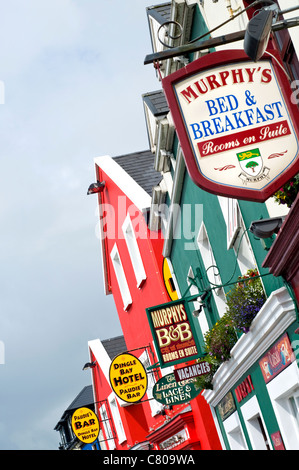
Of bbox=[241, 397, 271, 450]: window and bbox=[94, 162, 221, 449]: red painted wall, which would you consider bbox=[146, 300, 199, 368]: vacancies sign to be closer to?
bbox=[241, 397, 271, 450]: window

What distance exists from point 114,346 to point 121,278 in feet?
33.0

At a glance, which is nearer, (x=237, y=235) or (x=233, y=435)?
(x=237, y=235)

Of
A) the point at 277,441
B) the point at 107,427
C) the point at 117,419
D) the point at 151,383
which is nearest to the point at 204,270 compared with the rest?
the point at 277,441

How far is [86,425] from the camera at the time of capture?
1077 inches

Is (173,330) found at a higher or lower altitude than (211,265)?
lower

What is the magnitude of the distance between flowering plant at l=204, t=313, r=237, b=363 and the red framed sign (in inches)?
207

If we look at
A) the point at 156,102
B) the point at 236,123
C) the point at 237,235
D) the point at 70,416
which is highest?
the point at 70,416

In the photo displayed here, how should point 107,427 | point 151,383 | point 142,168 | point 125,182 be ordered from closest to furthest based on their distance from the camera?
1. point 125,182
2. point 151,383
3. point 142,168
4. point 107,427

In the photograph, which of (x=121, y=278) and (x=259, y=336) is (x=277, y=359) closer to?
(x=259, y=336)

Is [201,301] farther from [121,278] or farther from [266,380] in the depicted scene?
[121,278]

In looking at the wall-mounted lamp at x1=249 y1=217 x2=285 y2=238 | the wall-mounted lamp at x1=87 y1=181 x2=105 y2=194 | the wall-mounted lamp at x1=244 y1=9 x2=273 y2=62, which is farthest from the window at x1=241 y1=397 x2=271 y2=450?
the wall-mounted lamp at x1=87 y1=181 x2=105 y2=194

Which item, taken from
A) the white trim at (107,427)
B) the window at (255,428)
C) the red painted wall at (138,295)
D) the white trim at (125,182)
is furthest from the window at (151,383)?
the window at (255,428)

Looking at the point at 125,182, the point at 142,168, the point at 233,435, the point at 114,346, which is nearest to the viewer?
the point at 233,435

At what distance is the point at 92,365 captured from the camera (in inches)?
1351
